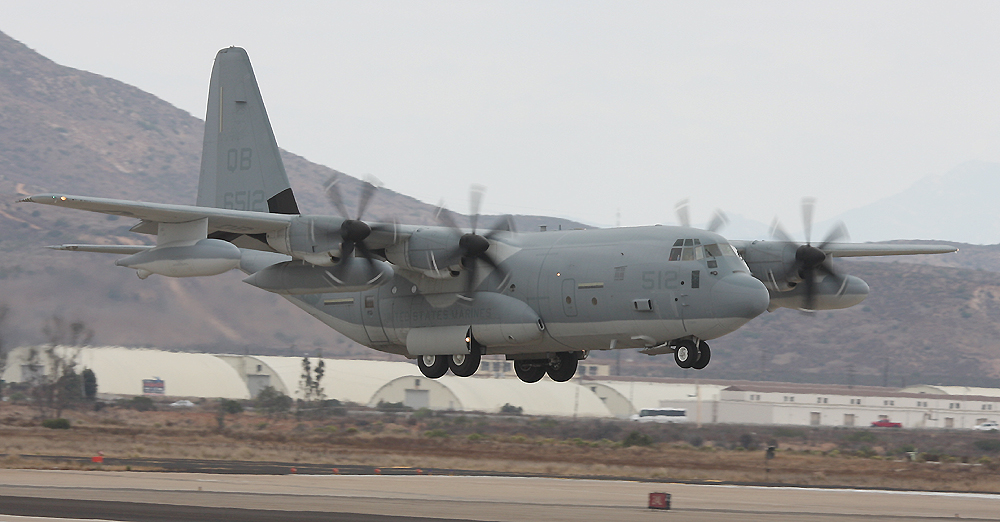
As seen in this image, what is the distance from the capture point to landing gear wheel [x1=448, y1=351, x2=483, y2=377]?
29609 mm

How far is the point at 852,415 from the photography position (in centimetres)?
7244

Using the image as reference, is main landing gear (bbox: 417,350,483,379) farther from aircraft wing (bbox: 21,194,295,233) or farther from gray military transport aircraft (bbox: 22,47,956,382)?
aircraft wing (bbox: 21,194,295,233)

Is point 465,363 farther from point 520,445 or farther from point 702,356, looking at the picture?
point 520,445

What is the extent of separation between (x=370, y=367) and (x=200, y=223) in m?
39.5

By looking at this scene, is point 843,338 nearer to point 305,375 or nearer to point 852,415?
point 852,415

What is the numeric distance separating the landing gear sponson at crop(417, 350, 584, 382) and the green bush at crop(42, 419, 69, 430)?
2195 centimetres

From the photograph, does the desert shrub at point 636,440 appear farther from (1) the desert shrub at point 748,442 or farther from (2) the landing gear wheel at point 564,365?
(2) the landing gear wheel at point 564,365

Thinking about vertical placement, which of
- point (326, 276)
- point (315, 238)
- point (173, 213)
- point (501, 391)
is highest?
point (173, 213)

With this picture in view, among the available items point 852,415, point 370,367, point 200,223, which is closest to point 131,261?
point 200,223

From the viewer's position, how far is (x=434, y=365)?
30516 mm

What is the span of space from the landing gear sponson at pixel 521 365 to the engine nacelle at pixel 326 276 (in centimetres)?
352

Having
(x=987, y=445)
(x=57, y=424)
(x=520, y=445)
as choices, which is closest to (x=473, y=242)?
(x=520, y=445)

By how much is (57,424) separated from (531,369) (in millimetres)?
23922

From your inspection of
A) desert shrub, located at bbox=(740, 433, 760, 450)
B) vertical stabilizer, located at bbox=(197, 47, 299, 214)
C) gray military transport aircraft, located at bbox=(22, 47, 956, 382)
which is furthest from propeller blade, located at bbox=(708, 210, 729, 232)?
desert shrub, located at bbox=(740, 433, 760, 450)
